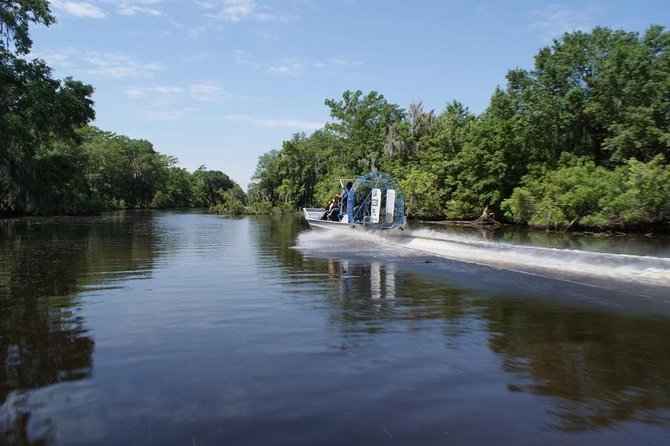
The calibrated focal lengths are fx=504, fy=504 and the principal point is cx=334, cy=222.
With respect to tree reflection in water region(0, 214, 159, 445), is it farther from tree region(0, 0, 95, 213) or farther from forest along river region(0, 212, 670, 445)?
tree region(0, 0, 95, 213)

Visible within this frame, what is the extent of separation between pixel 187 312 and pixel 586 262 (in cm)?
1144

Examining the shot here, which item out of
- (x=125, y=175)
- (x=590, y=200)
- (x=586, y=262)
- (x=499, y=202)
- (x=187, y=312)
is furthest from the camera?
(x=125, y=175)

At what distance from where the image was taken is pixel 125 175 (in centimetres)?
9875

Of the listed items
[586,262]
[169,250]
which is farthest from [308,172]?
[586,262]

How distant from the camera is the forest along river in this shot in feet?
15.6

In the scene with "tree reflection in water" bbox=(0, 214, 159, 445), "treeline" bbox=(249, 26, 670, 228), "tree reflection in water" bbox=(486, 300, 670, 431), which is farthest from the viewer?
"treeline" bbox=(249, 26, 670, 228)

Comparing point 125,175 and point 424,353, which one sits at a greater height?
point 125,175

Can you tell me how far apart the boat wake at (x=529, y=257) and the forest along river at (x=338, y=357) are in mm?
118

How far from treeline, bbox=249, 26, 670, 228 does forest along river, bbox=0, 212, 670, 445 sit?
2253 centimetres

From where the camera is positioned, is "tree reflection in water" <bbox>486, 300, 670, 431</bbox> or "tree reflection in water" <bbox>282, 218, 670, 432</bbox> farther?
"tree reflection in water" <bbox>282, 218, 670, 432</bbox>

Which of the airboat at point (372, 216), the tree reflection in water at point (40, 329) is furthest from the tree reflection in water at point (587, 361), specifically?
the airboat at point (372, 216)

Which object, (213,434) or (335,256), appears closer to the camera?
(213,434)

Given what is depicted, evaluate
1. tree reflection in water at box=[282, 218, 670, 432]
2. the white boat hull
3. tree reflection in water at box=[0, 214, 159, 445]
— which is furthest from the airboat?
tree reflection in water at box=[282, 218, 670, 432]

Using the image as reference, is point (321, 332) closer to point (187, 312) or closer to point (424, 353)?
point (424, 353)
